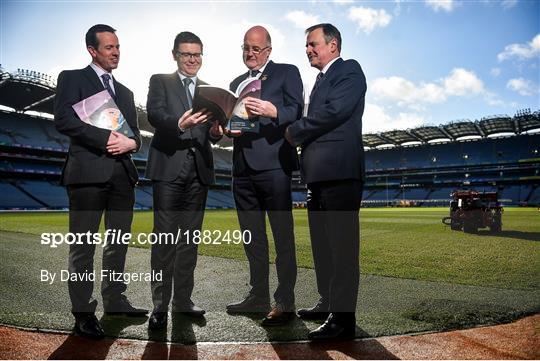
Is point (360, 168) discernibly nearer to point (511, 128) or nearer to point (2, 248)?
point (2, 248)

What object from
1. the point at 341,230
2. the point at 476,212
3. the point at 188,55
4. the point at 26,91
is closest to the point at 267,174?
the point at 341,230

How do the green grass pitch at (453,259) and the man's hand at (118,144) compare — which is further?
the green grass pitch at (453,259)

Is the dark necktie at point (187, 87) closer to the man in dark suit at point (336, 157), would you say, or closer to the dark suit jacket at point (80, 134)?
the dark suit jacket at point (80, 134)

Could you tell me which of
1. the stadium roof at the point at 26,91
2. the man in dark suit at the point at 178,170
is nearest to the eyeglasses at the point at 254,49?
the man in dark suit at the point at 178,170

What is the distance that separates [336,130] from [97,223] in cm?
228

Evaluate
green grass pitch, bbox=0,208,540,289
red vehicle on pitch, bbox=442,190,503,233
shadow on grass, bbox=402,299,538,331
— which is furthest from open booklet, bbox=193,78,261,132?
red vehicle on pitch, bbox=442,190,503,233

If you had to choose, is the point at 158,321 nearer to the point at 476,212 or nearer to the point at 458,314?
the point at 458,314

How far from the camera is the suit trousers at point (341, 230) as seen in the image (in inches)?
116

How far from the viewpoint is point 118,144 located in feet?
10.7

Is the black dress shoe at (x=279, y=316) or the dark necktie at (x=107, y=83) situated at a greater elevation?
the dark necktie at (x=107, y=83)

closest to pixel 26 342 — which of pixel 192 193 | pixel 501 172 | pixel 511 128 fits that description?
pixel 192 193

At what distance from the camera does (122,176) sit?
343cm

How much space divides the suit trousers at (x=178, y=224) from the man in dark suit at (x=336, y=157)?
108cm

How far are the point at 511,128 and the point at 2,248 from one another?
6174cm
